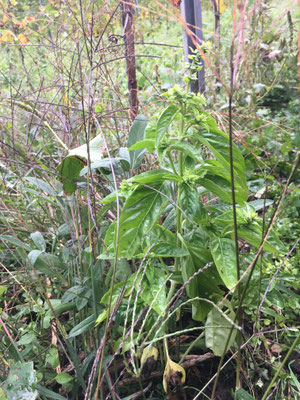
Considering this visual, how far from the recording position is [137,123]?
1.07 meters

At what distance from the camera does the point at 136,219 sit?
0.86 meters

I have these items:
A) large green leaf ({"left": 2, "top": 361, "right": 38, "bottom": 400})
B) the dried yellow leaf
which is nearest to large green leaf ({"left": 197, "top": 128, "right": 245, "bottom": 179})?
the dried yellow leaf

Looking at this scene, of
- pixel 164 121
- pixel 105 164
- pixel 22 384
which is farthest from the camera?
pixel 105 164

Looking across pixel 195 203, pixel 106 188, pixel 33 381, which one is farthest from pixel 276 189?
pixel 33 381

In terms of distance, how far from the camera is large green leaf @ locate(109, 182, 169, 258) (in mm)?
856

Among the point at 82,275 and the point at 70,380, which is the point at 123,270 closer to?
the point at 82,275

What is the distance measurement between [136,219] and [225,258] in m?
0.24

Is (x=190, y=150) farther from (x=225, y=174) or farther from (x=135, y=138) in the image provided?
(x=135, y=138)

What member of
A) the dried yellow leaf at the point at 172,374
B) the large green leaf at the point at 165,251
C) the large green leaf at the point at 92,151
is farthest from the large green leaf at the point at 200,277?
the large green leaf at the point at 92,151

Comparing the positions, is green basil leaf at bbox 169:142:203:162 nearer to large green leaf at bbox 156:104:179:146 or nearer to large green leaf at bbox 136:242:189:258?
large green leaf at bbox 156:104:179:146

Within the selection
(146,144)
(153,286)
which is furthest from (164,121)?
(153,286)

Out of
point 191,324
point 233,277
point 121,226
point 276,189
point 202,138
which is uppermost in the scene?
point 202,138

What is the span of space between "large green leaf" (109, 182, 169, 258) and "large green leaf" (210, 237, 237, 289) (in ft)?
0.55

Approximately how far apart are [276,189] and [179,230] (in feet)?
2.89
